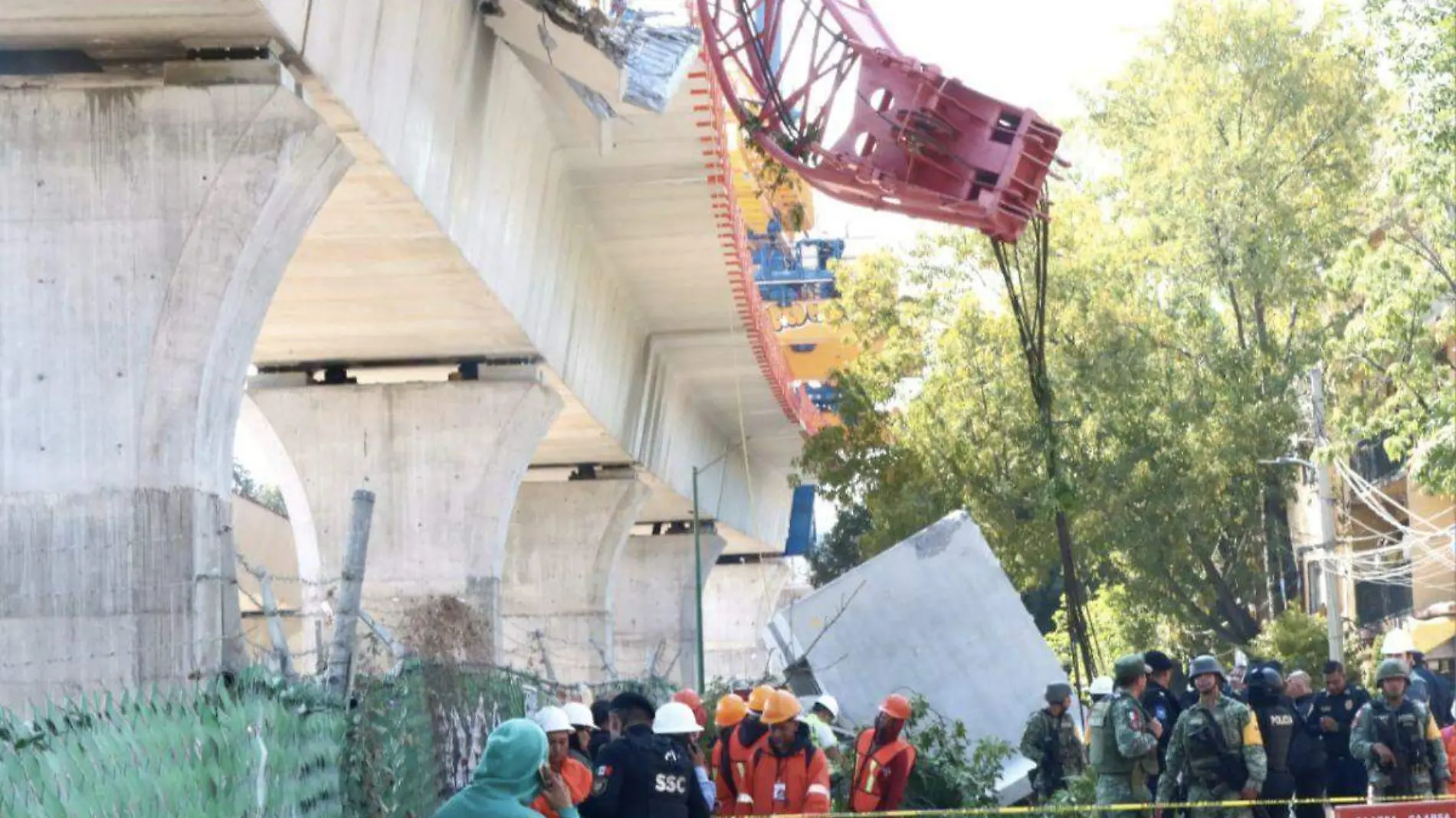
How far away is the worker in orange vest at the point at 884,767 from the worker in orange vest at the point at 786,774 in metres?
1.40

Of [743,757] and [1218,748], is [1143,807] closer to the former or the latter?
[1218,748]

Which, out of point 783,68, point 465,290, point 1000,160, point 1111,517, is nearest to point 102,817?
point 465,290

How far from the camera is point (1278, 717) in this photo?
15.8 meters

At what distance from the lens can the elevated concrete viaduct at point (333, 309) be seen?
1349 centimetres

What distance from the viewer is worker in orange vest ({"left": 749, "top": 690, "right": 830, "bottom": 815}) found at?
1370 cm

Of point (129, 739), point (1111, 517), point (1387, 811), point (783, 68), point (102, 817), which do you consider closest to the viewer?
point (102, 817)

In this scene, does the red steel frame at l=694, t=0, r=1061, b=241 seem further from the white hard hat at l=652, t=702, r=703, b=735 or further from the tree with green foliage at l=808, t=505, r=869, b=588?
the tree with green foliage at l=808, t=505, r=869, b=588

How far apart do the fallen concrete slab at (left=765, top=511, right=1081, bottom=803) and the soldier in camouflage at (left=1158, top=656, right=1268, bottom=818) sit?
816 centimetres

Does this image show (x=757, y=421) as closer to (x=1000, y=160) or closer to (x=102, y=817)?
(x=1000, y=160)

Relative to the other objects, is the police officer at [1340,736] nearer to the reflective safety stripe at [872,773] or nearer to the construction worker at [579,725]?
the reflective safety stripe at [872,773]

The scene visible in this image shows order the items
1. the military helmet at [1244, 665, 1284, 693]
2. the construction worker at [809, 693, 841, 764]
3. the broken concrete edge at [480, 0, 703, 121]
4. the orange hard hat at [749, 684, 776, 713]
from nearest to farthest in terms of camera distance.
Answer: the orange hard hat at [749, 684, 776, 713] → the military helmet at [1244, 665, 1284, 693] → the construction worker at [809, 693, 841, 764] → the broken concrete edge at [480, 0, 703, 121]

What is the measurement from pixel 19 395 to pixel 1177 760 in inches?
286

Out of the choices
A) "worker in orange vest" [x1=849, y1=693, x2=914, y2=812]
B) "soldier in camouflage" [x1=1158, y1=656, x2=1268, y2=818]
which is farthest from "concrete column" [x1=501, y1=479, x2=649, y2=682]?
"soldier in camouflage" [x1=1158, y1=656, x2=1268, y2=818]

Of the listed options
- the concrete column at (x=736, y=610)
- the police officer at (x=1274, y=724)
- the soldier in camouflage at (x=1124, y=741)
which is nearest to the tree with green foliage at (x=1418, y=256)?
the police officer at (x=1274, y=724)
